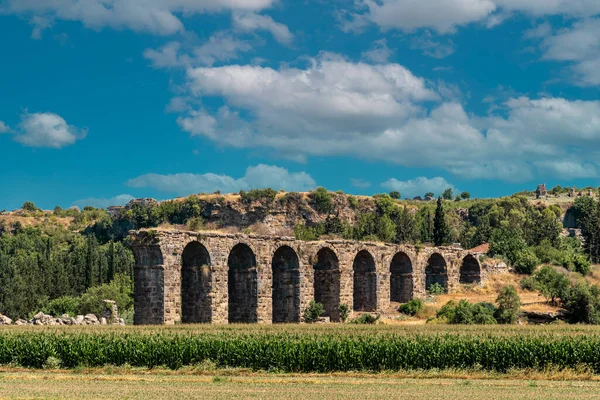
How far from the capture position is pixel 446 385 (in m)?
23.2

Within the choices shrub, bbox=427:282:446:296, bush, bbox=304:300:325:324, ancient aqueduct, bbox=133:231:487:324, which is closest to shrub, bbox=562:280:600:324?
ancient aqueduct, bbox=133:231:487:324

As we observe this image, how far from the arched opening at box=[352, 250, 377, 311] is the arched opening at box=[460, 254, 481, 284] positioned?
12.3 metres

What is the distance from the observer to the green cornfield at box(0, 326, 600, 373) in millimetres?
26188

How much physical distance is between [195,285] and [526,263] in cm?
3290

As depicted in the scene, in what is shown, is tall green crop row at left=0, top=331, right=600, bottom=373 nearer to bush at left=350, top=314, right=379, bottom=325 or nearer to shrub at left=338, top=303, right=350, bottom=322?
bush at left=350, top=314, right=379, bottom=325

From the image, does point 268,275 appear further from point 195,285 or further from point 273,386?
point 273,386

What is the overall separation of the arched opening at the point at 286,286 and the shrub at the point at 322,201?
6262 cm

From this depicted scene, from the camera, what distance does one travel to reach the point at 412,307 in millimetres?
50281

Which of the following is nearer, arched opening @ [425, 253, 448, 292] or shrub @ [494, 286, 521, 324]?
shrub @ [494, 286, 521, 324]

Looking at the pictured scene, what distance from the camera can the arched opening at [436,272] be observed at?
2309 inches

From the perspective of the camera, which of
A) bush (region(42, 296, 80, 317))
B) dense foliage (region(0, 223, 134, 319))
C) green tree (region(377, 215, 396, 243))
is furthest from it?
green tree (region(377, 215, 396, 243))

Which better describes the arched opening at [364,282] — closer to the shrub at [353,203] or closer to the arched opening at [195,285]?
the arched opening at [195,285]

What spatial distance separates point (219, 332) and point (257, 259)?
40.6ft

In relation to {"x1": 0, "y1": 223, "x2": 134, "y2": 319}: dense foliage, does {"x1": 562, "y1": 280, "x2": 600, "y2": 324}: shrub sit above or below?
below
